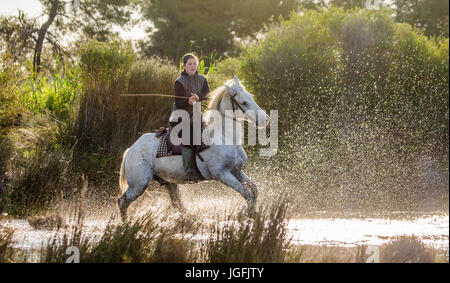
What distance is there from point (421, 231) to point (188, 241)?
502 cm

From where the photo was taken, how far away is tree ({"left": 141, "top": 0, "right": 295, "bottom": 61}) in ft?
121

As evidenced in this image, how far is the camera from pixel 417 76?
809 inches

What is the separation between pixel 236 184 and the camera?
9602 mm

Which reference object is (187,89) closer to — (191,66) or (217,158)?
(191,66)

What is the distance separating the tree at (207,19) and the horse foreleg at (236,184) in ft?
89.7

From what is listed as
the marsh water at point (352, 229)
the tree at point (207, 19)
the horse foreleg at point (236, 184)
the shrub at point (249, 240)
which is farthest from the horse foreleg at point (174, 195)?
the tree at point (207, 19)

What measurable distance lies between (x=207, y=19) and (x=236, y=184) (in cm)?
2880

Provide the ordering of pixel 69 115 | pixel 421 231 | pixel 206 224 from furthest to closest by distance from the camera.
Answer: pixel 69 115
pixel 421 231
pixel 206 224

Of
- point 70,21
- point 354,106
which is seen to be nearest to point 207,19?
point 70,21

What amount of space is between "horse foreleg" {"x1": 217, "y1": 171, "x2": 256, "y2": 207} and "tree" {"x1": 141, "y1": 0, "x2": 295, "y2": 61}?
27333 millimetres

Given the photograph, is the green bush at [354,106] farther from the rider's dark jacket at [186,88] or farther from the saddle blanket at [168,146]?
the rider's dark jacket at [186,88]

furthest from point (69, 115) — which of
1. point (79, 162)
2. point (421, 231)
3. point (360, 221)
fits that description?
point (421, 231)
